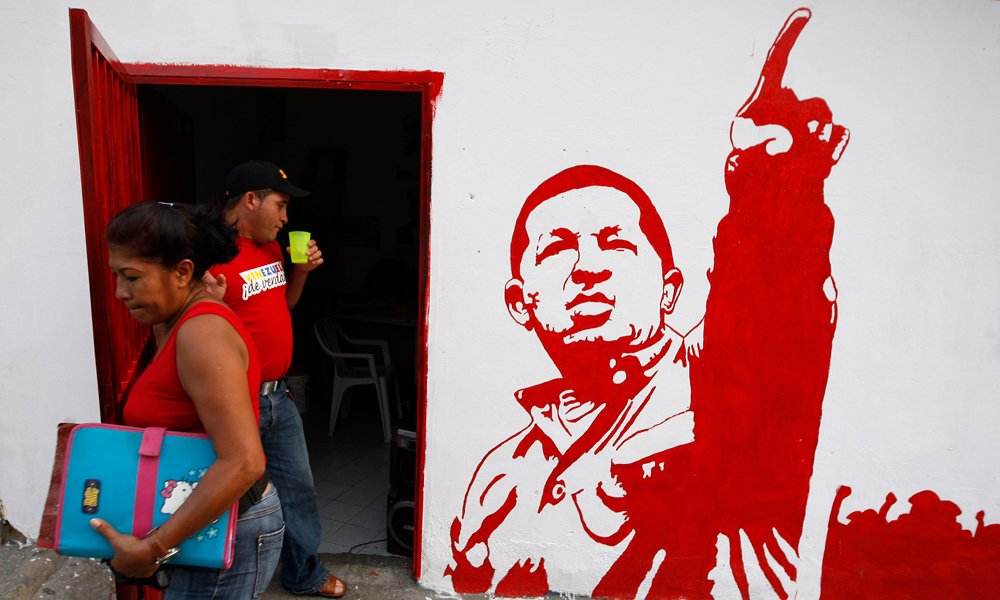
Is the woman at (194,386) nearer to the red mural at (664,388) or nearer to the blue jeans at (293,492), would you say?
the blue jeans at (293,492)

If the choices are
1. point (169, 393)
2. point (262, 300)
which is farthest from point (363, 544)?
point (169, 393)

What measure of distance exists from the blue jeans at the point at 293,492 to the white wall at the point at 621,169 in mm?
552

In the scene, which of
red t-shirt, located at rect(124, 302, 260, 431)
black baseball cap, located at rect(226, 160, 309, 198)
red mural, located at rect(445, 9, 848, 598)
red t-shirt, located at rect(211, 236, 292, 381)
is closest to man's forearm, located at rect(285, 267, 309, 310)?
red t-shirt, located at rect(211, 236, 292, 381)

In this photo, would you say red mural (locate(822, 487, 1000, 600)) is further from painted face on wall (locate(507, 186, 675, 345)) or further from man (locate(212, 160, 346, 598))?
man (locate(212, 160, 346, 598))

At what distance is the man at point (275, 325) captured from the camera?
2211mm

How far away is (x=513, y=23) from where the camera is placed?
2307 millimetres

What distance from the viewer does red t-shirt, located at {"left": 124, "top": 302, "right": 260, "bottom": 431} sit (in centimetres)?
135

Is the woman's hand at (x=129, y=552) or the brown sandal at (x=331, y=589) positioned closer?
the woman's hand at (x=129, y=552)

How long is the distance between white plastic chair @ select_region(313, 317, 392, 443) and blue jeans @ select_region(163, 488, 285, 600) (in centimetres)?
285

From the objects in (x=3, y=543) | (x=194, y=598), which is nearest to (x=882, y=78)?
(x=194, y=598)

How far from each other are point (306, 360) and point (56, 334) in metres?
2.64

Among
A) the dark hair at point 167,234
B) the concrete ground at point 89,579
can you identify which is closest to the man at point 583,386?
the concrete ground at point 89,579

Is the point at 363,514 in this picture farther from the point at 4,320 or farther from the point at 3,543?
the point at 4,320

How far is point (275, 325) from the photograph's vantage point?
7.45 feet
